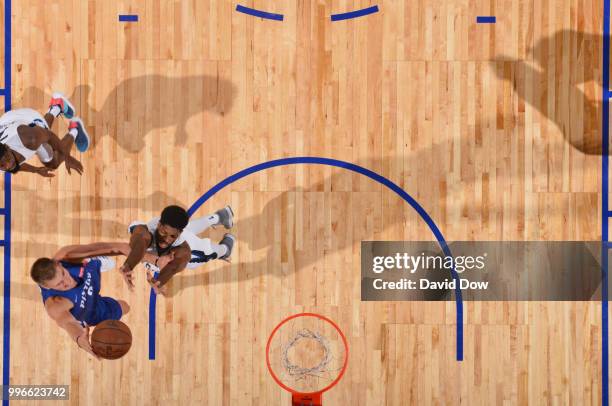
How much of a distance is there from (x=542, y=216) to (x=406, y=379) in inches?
75.5

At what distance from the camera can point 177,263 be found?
515 cm

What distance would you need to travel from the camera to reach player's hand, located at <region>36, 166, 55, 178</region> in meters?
5.23

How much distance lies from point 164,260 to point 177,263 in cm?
12

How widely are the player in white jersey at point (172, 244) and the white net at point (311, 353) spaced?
0.90 meters

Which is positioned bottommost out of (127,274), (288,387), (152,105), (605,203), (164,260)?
(288,387)

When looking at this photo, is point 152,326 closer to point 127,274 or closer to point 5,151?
point 127,274

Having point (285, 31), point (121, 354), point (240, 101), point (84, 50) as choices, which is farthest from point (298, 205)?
point (84, 50)

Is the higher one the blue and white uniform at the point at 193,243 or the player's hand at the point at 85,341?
the blue and white uniform at the point at 193,243

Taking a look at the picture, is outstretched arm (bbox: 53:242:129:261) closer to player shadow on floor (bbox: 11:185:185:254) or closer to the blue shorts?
player shadow on floor (bbox: 11:185:185:254)

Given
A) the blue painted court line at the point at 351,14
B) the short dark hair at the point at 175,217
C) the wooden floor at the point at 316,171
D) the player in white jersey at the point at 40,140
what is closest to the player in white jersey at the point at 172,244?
the short dark hair at the point at 175,217

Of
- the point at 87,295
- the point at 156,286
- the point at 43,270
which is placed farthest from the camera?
the point at 156,286

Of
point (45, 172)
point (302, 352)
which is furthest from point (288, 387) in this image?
point (45, 172)

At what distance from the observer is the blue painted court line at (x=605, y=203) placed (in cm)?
526

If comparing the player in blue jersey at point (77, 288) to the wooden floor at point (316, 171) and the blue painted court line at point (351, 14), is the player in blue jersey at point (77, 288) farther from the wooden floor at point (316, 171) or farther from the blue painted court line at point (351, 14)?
the blue painted court line at point (351, 14)
